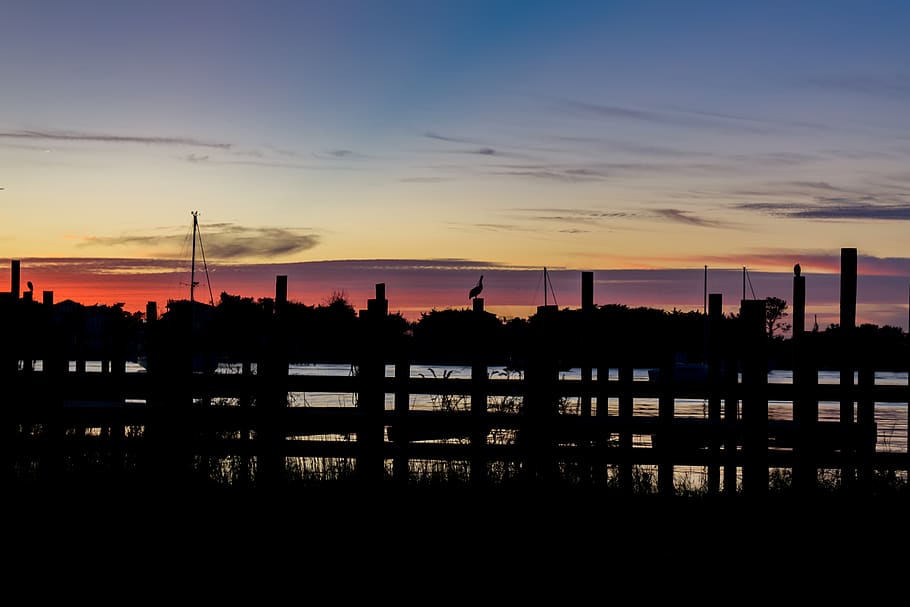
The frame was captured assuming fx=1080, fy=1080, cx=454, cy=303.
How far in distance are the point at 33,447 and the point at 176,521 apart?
235cm

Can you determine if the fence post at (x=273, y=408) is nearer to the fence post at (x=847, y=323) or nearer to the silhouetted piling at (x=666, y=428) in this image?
the silhouetted piling at (x=666, y=428)

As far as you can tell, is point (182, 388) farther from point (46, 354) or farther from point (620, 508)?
point (620, 508)

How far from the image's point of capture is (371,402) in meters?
10.2

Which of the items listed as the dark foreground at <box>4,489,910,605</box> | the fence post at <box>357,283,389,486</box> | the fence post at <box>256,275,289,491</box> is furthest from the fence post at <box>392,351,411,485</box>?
the fence post at <box>256,275,289,491</box>

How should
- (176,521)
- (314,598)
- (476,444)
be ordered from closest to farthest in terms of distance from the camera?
(314,598) → (176,521) → (476,444)

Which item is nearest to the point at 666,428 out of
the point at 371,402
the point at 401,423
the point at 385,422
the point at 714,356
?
the point at 401,423

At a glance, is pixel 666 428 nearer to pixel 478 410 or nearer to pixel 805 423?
pixel 805 423

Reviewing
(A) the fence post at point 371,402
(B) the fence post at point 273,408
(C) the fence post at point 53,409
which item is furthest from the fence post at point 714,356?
(C) the fence post at point 53,409

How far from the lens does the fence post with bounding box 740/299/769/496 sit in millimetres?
10227

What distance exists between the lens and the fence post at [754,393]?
1023 cm

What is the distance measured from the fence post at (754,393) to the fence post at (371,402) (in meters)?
3.48

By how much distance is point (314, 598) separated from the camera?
7262 mm

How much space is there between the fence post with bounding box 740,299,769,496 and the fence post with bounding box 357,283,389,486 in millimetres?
3476

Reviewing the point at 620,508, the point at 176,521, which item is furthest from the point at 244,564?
the point at 620,508
